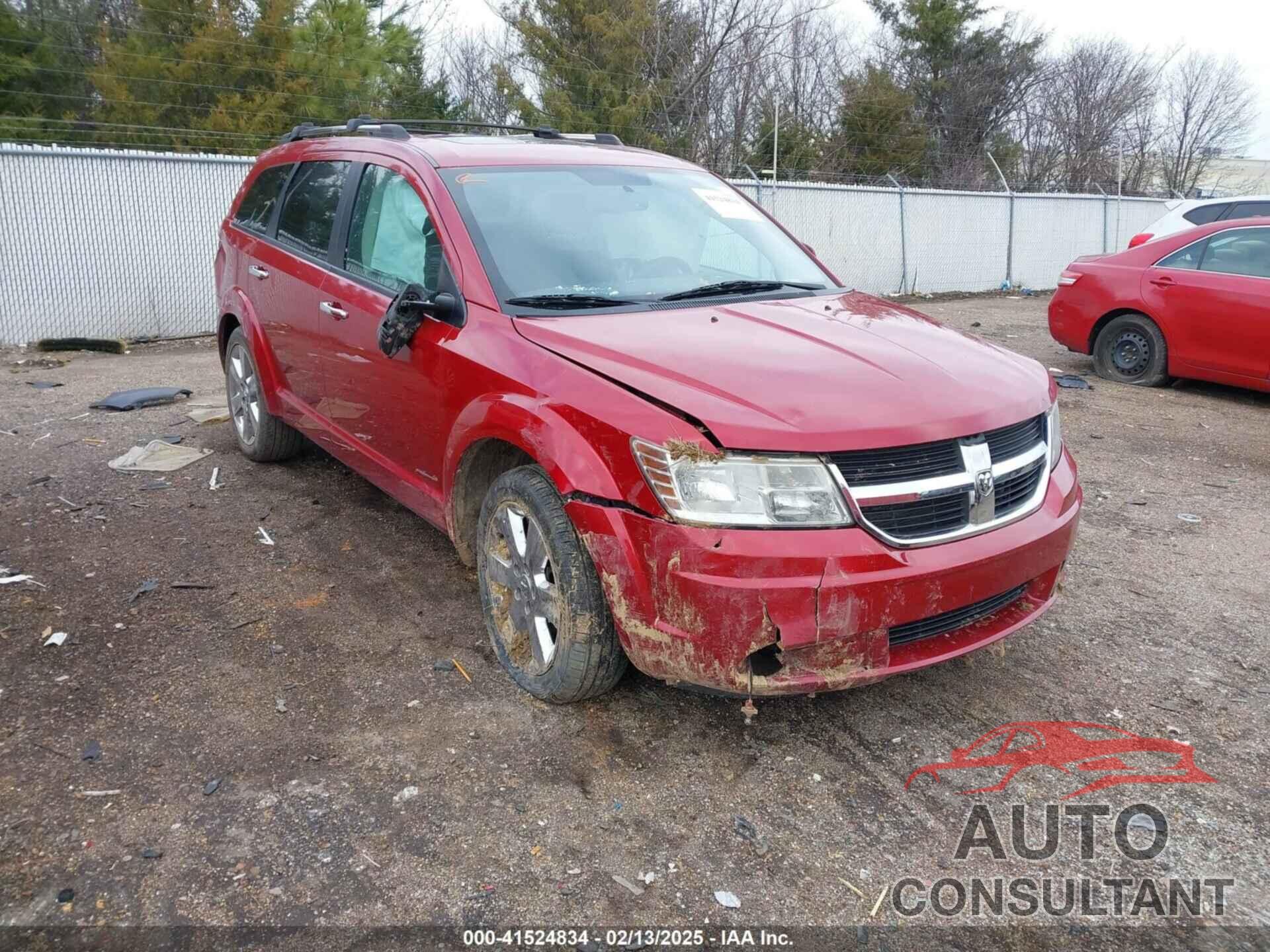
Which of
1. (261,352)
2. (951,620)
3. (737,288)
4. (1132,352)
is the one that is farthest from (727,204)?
(1132,352)

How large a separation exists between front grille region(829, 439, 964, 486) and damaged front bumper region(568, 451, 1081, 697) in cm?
16

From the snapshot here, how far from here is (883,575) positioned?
267cm

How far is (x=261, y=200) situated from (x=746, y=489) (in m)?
4.08

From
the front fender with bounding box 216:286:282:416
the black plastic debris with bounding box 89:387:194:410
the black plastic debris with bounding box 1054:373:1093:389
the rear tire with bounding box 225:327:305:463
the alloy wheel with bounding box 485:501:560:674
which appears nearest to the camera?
the alloy wheel with bounding box 485:501:560:674

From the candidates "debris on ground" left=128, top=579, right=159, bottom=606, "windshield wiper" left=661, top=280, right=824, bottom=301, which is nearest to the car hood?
"windshield wiper" left=661, top=280, right=824, bottom=301

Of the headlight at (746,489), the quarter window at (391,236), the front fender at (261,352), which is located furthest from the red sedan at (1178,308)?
the front fender at (261,352)

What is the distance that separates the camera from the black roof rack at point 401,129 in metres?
4.60

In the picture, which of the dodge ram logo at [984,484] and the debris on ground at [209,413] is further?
the debris on ground at [209,413]

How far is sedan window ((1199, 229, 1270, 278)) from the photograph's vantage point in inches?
304

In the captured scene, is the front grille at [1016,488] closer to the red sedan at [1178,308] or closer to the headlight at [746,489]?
the headlight at [746,489]

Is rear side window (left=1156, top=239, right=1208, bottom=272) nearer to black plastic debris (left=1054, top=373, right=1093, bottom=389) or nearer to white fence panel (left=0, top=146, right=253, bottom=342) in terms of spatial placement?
black plastic debris (left=1054, top=373, right=1093, bottom=389)

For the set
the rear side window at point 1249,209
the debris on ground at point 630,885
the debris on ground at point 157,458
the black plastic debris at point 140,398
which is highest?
the rear side window at point 1249,209

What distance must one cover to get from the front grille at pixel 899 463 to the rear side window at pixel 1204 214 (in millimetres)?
9941

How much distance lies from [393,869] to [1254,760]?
2.62m
